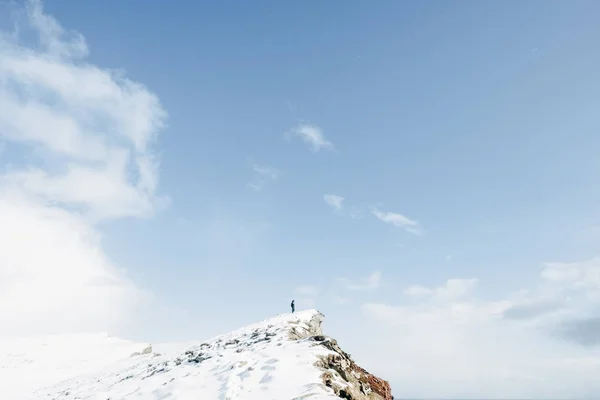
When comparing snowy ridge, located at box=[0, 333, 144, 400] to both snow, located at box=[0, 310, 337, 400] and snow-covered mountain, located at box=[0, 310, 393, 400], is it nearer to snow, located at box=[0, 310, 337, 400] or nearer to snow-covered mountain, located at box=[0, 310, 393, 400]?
snow, located at box=[0, 310, 337, 400]

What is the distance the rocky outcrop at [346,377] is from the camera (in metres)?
14.5

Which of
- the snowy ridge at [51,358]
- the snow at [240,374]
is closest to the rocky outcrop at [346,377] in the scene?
the snow at [240,374]

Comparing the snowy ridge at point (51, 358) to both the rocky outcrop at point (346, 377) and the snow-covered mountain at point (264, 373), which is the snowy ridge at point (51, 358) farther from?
the rocky outcrop at point (346, 377)

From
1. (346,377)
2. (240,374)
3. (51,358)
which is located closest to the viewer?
(346,377)

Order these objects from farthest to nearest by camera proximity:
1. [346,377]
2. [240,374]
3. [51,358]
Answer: [51,358]
[240,374]
[346,377]

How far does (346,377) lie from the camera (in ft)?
51.7

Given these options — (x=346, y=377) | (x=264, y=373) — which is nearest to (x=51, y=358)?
(x=264, y=373)

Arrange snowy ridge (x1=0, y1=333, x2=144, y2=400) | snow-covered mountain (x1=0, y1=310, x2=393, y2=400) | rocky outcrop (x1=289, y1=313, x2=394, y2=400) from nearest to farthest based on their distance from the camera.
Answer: snow-covered mountain (x1=0, y1=310, x2=393, y2=400) → rocky outcrop (x1=289, y1=313, x2=394, y2=400) → snowy ridge (x1=0, y1=333, x2=144, y2=400)

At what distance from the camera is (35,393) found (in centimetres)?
3450

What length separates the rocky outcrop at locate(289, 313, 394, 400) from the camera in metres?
14.5

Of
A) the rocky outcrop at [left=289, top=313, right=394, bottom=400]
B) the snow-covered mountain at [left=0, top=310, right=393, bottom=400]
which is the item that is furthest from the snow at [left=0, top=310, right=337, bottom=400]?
the rocky outcrop at [left=289, top=313, right=394, bottom=400]

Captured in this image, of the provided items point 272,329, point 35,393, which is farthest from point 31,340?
point 272,329

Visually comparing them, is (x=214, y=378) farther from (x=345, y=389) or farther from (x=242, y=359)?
(x=345, y=389)

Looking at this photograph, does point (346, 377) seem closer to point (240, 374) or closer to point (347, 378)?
point (347, 378)
